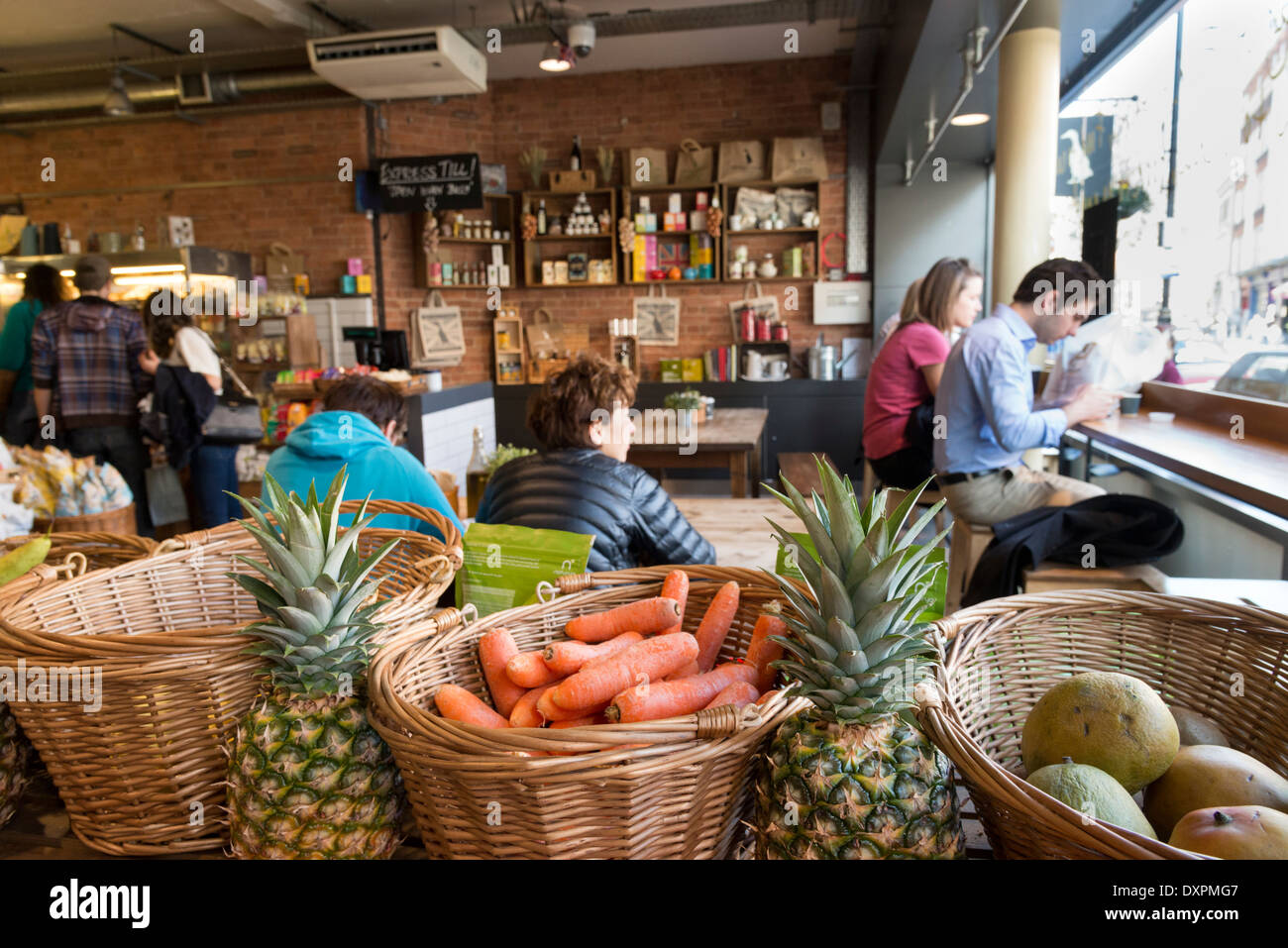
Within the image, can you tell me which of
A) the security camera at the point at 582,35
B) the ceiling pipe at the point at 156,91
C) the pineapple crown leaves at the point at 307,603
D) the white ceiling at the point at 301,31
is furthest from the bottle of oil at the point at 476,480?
the ceiling pipe at the point at 156,91

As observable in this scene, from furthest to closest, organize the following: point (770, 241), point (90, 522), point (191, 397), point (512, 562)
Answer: point (770, 241)
point (191, 397)
point (90, 522)
point (512, 562)

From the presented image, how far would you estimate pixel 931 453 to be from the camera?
14.2 feet

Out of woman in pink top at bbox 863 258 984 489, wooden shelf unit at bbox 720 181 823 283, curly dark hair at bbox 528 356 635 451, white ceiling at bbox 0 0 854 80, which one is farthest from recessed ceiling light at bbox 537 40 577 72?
curly dark hair at bbox 528 356 635 451

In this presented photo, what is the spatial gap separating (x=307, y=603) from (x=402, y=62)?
240 inches

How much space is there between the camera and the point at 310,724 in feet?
2.98

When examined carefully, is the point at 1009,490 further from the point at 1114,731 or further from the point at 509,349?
the point at 509,349

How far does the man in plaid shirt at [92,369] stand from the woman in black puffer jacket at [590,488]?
3449mm

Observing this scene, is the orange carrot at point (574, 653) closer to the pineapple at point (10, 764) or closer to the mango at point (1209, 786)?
the mango at point (1209, 786)

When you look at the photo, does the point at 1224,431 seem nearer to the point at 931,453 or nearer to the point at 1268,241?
the point at 1268,241

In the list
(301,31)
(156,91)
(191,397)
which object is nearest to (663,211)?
(301,31)

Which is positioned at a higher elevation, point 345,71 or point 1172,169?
point 345,71

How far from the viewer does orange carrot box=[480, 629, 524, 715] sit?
41.2 inches
